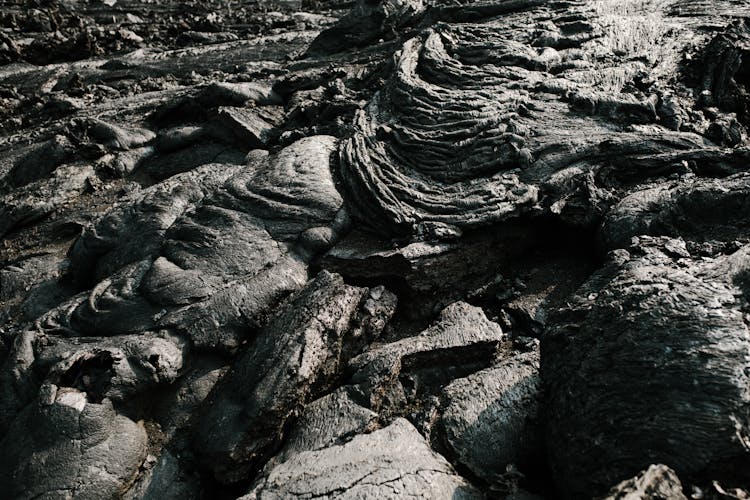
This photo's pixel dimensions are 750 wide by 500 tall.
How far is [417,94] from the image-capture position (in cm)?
623

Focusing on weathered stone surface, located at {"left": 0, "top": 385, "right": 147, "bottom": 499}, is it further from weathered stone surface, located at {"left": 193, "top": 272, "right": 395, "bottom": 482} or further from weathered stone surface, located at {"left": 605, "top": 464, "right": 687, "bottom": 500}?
weathered stone surface, located at {"left": 605, "top": 464, "right": 687, "bottom": 500}

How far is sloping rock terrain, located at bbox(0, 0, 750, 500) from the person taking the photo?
3289 millimetres

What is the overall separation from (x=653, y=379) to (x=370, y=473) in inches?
64.8

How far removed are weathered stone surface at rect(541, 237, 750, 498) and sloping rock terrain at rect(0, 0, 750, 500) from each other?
0.01 metres

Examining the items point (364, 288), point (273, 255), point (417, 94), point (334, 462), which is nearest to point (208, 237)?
point (273, 255)

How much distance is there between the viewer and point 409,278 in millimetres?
4719

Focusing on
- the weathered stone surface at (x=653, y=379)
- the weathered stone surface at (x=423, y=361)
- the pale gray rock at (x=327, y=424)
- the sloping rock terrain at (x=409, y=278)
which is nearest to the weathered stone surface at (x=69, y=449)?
the sloping rock terrain at (x=409, y=278)

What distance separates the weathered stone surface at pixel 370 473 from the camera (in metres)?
3.29

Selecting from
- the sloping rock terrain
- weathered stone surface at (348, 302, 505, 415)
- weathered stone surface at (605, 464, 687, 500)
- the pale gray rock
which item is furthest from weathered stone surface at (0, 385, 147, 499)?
weathered stone surface at (605, 464, 687, 500)

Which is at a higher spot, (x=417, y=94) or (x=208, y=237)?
(x=417, y=94)

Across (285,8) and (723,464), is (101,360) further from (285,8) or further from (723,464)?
(285,8)

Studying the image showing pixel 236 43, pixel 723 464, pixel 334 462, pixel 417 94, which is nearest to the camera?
pixel 723 464

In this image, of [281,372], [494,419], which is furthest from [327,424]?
[494,419]

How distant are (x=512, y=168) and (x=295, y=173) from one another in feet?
6.62
